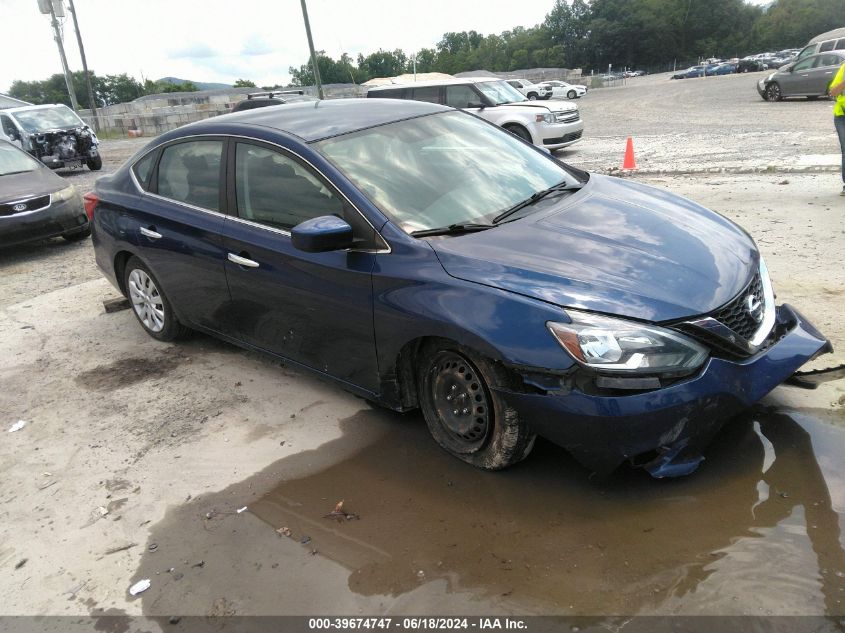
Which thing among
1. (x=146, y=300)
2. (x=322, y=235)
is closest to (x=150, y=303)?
(x=146, y=300)

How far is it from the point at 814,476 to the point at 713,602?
100 cm

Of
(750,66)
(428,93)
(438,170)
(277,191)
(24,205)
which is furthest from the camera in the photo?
(750,66)

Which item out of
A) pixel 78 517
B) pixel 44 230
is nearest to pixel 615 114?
pixel 44 230

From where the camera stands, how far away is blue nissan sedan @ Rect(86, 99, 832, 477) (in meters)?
2.86

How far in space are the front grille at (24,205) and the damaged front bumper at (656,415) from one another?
8.25 m

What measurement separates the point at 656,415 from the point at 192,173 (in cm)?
344

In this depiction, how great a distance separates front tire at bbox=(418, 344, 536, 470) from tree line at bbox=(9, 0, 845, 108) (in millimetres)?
94285

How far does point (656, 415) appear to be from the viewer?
280 cm

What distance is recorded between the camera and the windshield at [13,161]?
32.4 feet

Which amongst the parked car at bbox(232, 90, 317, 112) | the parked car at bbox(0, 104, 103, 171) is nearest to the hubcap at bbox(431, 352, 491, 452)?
the parked car at bbox(232, 90, 317, 112)

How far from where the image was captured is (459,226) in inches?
140

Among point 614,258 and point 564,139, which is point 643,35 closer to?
point 564,139

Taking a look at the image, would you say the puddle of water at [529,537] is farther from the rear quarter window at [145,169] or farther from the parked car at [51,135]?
the parked car at [51,135]

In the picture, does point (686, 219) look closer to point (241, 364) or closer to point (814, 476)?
point (814, 476)
